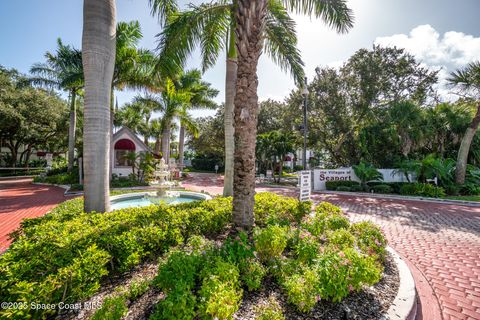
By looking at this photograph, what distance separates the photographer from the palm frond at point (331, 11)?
23.4ft

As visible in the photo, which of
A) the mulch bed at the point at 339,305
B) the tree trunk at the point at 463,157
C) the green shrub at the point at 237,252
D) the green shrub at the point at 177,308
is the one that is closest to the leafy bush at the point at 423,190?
the tree trunk at the point at 463,157

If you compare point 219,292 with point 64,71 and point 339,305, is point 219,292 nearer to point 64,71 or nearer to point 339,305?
point 339,305

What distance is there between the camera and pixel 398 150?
17438 millimetres

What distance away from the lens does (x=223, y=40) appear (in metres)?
8.69

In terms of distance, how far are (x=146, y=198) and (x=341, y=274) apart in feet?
29.6

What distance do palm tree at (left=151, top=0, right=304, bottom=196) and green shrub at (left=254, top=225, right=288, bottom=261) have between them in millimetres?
4686

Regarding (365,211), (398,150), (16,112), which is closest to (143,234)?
(365,211)

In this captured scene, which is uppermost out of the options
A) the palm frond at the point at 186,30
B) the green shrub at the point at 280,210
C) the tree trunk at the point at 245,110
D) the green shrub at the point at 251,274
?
the palm frond at the point at 186,30

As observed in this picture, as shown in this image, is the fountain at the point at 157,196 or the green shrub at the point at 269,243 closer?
the green shrub at the point at 269,243

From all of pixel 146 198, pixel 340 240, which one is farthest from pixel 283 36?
pixel 146 198

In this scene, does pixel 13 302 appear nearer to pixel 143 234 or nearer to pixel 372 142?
pixel 143 234

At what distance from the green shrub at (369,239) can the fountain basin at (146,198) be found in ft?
21.0

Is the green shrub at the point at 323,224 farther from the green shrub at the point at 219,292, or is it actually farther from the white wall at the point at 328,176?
the white wall at the point at 328,176

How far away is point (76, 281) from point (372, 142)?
65.2 ft
